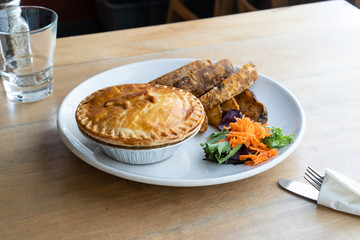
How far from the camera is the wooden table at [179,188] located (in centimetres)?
110

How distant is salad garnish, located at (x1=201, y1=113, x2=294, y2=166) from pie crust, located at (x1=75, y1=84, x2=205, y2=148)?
3.6 inches

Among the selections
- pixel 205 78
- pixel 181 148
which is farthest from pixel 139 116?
pixel 205 78

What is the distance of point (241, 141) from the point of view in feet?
4.09

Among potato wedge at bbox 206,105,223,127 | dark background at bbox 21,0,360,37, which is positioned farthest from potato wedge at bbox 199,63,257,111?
dark background at bbox 21,0,360,37

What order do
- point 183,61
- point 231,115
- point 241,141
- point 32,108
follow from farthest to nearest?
1. point 183,61
2. point 32,108
3. point 231,115
4. point 241,141

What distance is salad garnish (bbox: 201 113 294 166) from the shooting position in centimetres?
124

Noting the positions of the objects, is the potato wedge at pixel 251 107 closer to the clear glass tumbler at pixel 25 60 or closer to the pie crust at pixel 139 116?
the pie crust at pixel 139 116

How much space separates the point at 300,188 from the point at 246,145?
0.20 m

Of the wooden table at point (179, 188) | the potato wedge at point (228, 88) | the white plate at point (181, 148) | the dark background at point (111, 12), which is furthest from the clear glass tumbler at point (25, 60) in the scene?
the dark background at point (111, 12)

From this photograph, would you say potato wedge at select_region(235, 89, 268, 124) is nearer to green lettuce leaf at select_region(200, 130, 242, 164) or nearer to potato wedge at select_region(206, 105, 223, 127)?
potato wedge at select_region(206, 105, 223, 127)

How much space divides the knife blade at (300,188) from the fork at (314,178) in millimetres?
19

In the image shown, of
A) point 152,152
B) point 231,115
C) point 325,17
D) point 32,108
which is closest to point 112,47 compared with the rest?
point 32,108

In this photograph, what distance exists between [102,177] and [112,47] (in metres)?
0.99

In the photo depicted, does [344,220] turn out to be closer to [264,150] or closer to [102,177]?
[264,150]
